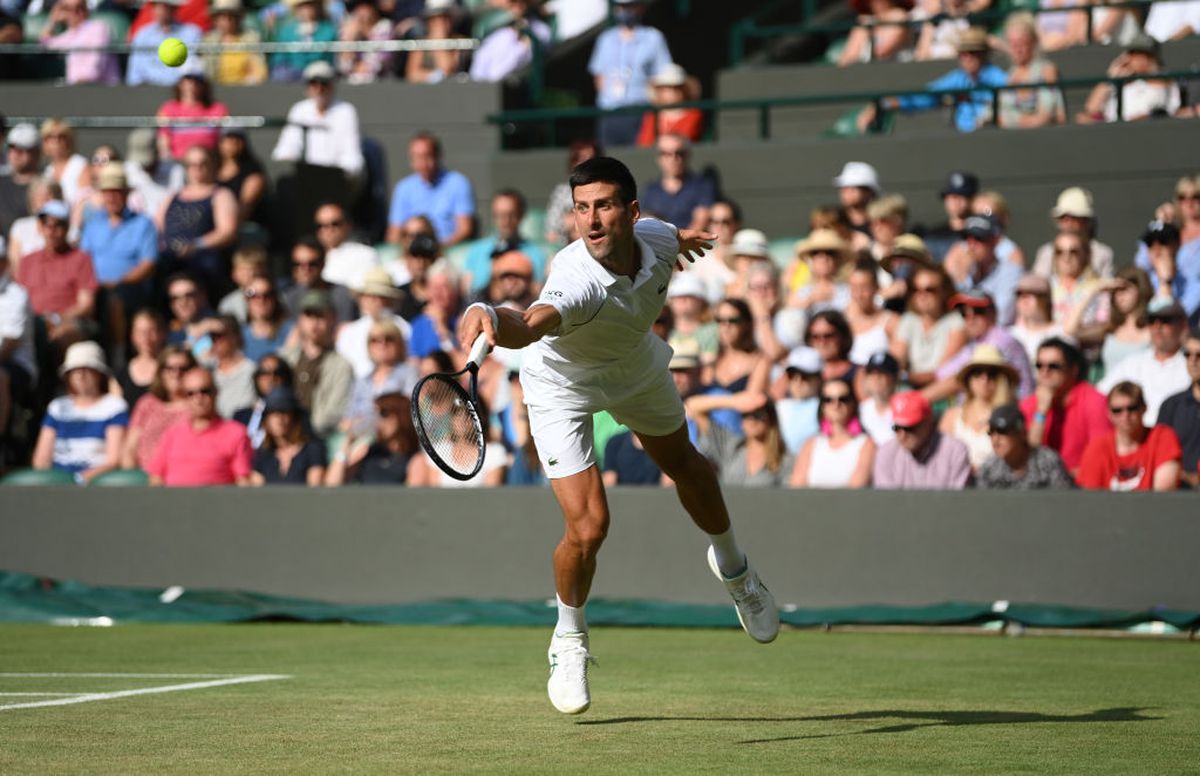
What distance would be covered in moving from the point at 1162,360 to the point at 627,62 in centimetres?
761

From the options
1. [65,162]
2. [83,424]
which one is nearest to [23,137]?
[65,162]

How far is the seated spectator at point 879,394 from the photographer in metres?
12.5

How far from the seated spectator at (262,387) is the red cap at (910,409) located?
4449 millimetres

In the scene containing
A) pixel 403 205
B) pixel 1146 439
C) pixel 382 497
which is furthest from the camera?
pixel 403 205

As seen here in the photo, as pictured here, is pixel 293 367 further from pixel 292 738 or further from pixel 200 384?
pixel 292 738

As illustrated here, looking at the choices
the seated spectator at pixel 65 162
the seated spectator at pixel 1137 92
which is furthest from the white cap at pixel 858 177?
the seated spectator at pixel 65 162

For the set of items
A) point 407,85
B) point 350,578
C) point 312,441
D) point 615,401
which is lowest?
point 350,578

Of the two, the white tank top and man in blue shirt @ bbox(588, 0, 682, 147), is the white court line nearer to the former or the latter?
the white tank top

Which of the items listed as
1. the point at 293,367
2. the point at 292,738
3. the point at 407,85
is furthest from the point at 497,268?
the point at 292,738

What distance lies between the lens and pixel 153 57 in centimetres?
1956

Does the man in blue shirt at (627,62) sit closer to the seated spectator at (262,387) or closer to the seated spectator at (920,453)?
the seated spectator at (262,387)

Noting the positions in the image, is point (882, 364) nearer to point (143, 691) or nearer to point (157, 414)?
point (157, 414)

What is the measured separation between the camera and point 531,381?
762 cm

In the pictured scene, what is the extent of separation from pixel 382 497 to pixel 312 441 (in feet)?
3.10
